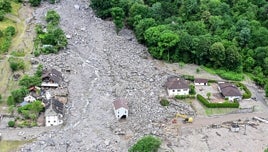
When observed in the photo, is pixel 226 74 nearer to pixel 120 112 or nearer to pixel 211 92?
pixel 211 92

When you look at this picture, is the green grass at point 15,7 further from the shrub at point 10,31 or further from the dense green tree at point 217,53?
the dense green tree at point 217,53

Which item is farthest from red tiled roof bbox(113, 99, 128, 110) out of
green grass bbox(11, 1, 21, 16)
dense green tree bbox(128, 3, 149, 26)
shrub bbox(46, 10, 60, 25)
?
green grass bbox(11, 1, 21, 16)

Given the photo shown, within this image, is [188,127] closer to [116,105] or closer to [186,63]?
[116,105]

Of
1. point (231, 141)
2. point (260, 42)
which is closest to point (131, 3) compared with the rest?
point (260, 42)

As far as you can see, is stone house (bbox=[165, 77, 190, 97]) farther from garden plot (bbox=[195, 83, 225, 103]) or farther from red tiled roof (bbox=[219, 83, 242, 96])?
red tiled roof (bbox=[219, 83, 242, 96])

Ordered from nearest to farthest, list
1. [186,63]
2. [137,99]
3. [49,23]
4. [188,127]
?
[188,127], [137,99], [186,63], [49,23]

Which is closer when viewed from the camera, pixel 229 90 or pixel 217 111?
pixel 217 111

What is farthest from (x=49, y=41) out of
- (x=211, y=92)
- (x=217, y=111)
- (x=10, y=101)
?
(x=217, y=111)
